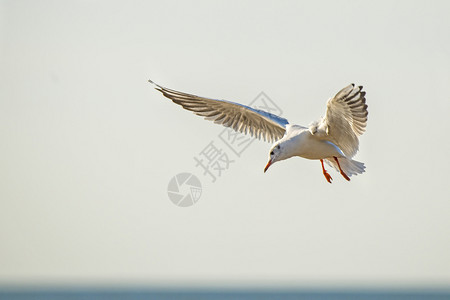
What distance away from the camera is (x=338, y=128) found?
461 inches

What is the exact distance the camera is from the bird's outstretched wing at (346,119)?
11.0m

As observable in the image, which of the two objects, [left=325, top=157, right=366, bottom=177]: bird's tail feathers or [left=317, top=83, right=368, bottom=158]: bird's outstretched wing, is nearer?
[left=317, top=83, right=368, bottom=158]: bird's outstretched wing

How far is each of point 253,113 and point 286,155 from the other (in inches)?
49.6

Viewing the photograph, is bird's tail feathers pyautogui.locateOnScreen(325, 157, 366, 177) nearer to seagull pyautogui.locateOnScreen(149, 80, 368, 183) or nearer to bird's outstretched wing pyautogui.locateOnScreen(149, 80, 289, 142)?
seagull pyautogui.locateOnScreen(149, 80, 368, 183)

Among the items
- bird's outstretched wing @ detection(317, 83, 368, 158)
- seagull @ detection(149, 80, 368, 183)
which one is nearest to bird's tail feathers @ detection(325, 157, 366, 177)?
seagull @ detection(149, 80, 368, 183)

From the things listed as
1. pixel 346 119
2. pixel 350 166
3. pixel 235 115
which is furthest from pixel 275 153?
pixel 235 115

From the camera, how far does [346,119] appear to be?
11.5m

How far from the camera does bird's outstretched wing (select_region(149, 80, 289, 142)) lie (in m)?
12.9

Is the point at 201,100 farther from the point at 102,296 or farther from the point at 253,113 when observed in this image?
the point at 102,296

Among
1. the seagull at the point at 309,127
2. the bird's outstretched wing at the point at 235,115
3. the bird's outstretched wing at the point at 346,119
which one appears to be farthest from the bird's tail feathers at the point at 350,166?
the bird's outstretched wing at the point at 235,115

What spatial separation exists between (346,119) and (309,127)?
20.3 inches

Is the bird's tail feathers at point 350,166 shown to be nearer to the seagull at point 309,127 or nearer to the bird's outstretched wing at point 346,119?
the seagull at point 309,127

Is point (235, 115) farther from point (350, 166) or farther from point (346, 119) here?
point (346, 119)

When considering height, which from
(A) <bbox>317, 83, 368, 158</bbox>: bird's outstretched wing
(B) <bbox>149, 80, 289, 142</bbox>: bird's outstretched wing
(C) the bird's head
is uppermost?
(B) <bbox>149, 80, 289, 142</bbox>: bird's outstretched wing
